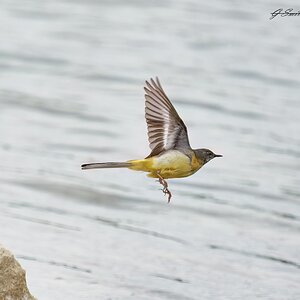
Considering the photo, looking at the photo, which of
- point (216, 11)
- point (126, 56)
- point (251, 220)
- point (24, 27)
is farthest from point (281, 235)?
point (216, 11)

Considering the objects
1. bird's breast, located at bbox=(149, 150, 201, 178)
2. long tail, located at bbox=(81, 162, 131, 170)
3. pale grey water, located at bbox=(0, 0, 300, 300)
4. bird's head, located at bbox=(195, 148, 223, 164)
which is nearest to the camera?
long tail, located at bbox=(81, 162, 131, 170)

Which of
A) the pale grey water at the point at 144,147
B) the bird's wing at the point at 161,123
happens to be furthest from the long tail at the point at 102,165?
the pale grey water at the point at 144,147

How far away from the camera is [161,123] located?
6.46 meters

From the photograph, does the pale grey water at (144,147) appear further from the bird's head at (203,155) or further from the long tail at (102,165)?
the long tail at (102,165)

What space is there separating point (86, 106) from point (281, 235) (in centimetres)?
485

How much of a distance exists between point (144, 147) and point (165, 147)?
626cm

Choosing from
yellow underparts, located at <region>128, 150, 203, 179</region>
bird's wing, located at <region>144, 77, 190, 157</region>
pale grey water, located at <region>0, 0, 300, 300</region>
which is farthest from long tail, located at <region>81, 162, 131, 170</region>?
pale grey water, located at <region>0, 0, 300, 300</region>

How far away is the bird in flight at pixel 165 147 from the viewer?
627 centimetres

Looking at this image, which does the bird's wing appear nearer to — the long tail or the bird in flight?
the bird in flight

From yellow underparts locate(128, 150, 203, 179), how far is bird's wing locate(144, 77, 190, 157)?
102 millimetres

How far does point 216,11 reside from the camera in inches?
811

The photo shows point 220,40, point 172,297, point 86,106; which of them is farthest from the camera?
point 220,40

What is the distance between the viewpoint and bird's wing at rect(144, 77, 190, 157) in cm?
642

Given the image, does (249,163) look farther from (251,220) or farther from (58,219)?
(58,219)
